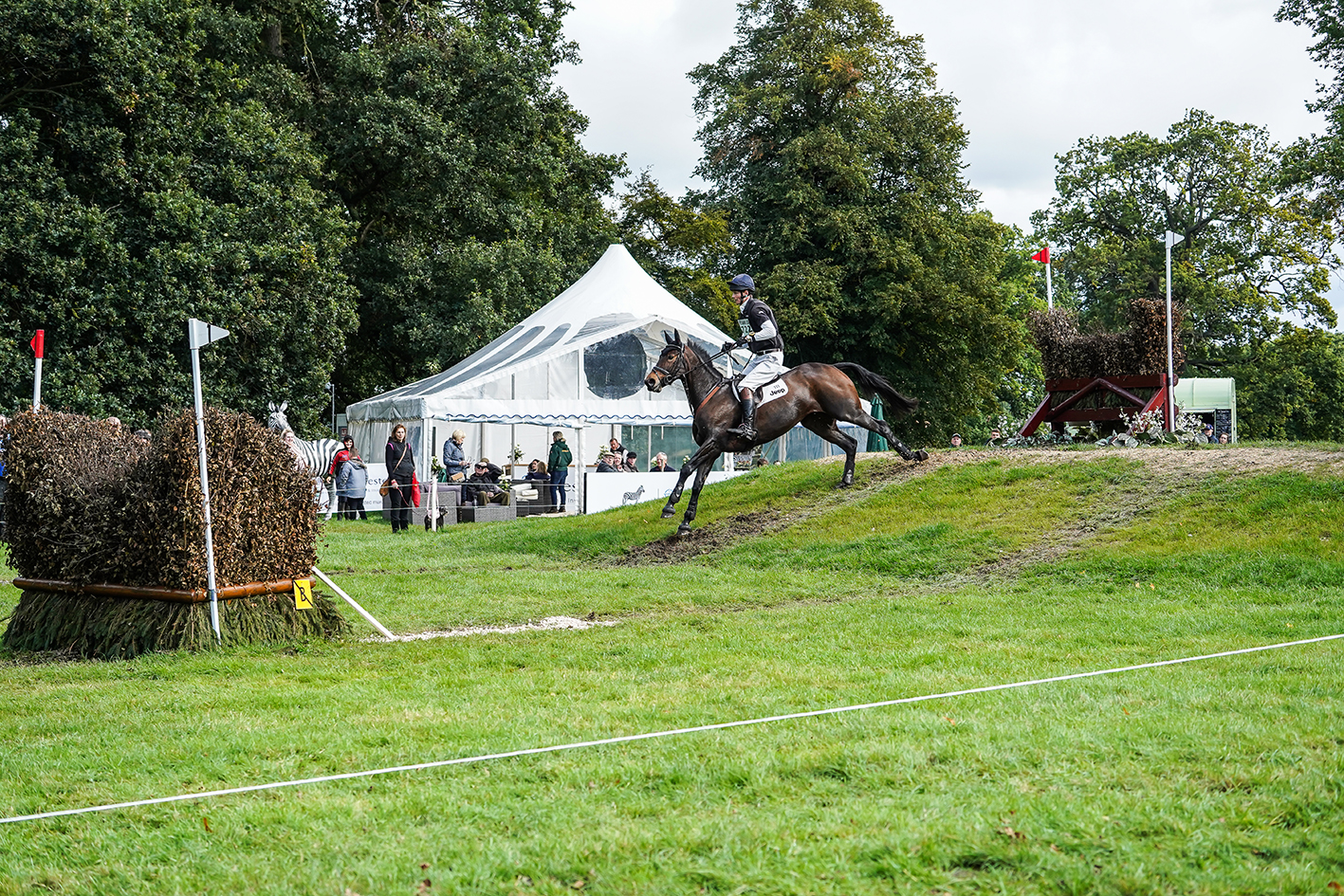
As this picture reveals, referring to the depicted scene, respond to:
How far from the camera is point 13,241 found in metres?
24.8

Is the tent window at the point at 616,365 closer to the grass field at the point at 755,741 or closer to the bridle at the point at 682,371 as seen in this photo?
the bridle at the point at 682,371

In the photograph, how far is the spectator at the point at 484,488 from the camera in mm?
25438

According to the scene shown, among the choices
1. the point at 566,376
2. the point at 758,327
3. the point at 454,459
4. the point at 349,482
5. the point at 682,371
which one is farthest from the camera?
the point at 566,376

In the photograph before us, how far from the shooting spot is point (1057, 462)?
1593 centimetres

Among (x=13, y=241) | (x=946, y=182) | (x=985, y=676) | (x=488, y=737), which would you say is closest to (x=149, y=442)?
(x=488, y=737)

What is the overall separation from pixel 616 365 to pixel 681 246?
1563 centimetres

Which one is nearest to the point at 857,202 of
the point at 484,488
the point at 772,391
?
the point at 484,488

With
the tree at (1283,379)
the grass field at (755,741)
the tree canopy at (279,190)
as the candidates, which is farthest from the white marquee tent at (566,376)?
the tree at (1283,379)

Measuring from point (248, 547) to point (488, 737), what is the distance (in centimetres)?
423

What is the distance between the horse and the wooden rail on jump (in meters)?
7.22

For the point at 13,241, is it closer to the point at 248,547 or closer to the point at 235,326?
the point at 235,326

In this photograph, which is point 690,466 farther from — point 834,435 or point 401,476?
point 401,476

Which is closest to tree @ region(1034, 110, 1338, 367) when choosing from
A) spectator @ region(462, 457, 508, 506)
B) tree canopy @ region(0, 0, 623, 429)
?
tree canopy @ region(0, 0, 623, 429)

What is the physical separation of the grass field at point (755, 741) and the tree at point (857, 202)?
28568mm
